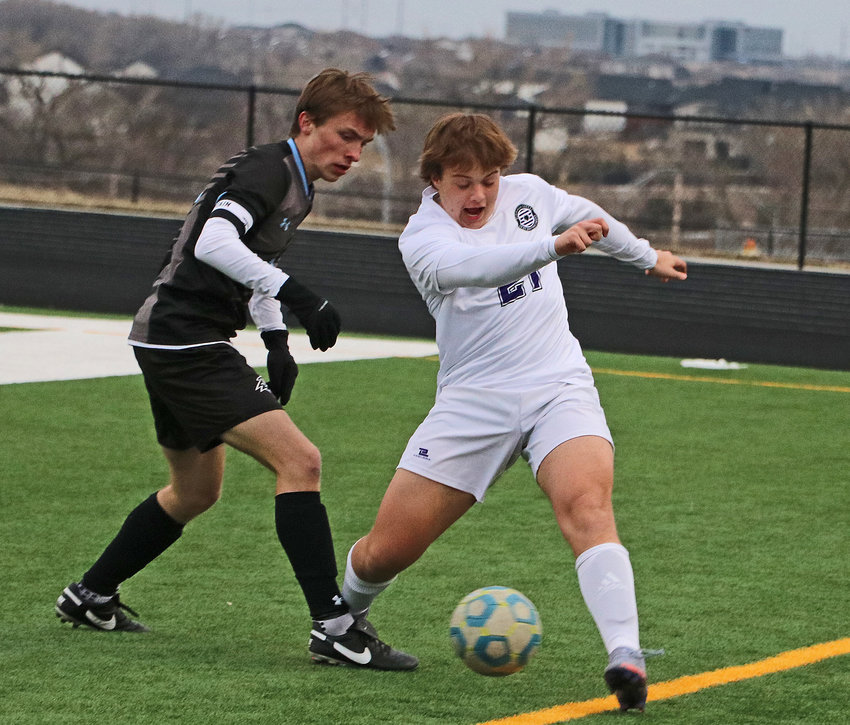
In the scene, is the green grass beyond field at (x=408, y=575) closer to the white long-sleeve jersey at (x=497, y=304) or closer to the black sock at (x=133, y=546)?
the black sock at (x=133, y=546)

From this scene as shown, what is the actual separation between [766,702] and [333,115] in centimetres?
228

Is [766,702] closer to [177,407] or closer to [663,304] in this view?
[177,407]

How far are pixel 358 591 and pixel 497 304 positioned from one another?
1015 millimetres

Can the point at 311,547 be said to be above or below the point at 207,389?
below

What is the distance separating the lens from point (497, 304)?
182 inches

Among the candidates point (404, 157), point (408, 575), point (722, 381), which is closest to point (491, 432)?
point (408, 575)

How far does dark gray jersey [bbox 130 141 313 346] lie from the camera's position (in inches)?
190

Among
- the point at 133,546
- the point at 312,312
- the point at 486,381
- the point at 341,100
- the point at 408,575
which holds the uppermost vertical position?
the point at 341,100

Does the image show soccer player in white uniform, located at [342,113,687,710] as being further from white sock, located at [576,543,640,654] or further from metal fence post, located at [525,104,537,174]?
metal fence post, located at [525,104,537,174]

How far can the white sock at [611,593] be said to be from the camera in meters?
4.15

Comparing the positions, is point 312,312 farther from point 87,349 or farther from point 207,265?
point 87,349

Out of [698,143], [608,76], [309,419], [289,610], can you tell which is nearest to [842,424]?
[309,419]

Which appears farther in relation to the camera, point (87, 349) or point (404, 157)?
point (404, 157)

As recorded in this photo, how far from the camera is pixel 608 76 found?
54844mm
